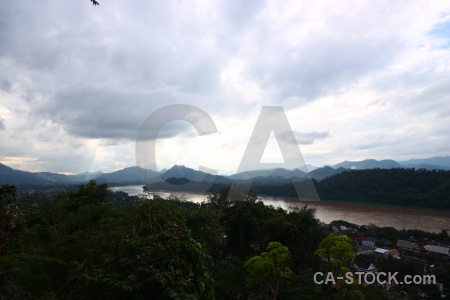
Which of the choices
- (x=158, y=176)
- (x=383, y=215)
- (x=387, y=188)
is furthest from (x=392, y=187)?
(x=158, y=176)

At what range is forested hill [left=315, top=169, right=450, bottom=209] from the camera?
107 feet

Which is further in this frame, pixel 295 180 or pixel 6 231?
pixel 295 180

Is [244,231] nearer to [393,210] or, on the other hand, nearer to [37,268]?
[37,268]

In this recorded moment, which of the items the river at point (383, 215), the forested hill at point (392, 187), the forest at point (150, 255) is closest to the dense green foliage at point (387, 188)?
the forested hill at point (392, 187)

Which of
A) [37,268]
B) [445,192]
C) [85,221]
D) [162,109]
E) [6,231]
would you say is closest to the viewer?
[6,231]

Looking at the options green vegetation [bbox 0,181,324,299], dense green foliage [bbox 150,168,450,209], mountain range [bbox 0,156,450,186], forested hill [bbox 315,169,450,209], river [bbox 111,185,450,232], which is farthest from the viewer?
dense green foliage [bbox 150,168,450,209]

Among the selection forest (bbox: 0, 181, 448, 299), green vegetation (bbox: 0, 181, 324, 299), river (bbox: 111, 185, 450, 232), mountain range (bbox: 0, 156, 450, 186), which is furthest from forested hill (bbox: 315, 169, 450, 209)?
green vegetation (bbox: 0, 181, 324, 299)

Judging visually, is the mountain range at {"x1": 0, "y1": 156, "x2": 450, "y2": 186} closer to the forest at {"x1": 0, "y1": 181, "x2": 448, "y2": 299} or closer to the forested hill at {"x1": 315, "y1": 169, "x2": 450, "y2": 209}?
the forest at {"x1": 0, "y1": 181, "x2": 448, "y2": 299}

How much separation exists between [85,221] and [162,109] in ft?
8.93

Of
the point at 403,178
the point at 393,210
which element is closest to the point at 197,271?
the point at 393,210

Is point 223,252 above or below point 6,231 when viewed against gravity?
below

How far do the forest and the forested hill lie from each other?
3185cm

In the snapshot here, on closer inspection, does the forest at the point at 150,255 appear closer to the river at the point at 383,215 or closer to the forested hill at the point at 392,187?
the river at the point at 383,215

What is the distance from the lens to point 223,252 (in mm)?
7637
